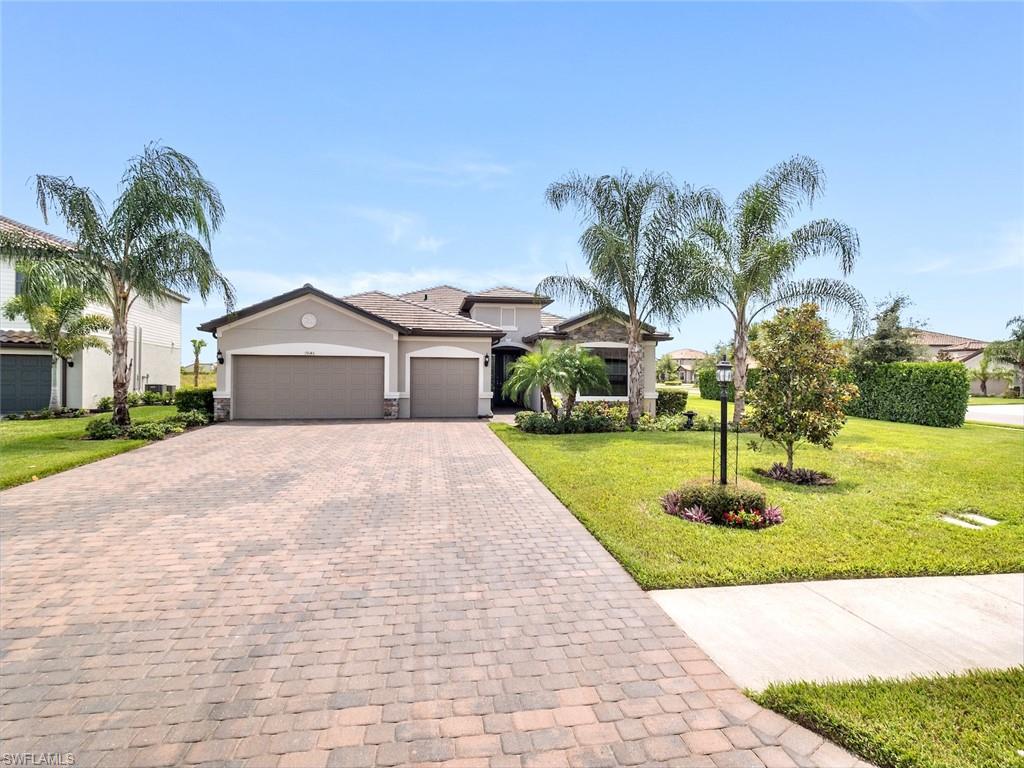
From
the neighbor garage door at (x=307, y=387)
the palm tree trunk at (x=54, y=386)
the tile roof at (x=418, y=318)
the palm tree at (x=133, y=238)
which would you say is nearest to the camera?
the palm tree at (x=133, y=238)

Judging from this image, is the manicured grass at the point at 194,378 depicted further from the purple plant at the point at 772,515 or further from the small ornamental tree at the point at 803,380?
the purple plant at the point at 772,515

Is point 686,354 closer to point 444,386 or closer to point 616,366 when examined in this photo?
point 616,366

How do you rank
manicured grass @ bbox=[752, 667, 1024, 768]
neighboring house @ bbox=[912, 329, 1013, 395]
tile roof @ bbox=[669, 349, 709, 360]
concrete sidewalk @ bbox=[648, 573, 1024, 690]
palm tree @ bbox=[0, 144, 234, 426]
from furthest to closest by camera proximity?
tile roof @ bbox=[669, 349, 709, 360]
neighboring house @ bbox=[912, 329, 1013, 395]
palm tree @ bbox=[0, 144, 234, 426]
concrete sidewalk @ bbox=[648, 573, 1024, 690]
manicured grass @ bbox=[752, 667, 1024, 768]

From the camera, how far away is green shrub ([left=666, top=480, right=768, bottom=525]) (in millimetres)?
6438

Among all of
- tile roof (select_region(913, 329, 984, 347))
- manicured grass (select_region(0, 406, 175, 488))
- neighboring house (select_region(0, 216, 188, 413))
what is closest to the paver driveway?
manicured grass (select_region(0, 406, 175, 488))

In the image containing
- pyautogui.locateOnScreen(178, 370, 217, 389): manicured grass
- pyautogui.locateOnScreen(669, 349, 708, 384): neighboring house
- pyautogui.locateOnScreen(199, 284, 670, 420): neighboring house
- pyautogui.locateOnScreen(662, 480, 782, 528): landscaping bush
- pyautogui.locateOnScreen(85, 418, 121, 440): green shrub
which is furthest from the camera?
pyautogui.locateOnScreen(669, 349, 708, 384): neighboring house

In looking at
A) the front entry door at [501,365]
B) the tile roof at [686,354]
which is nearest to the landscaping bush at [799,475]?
the front entry door at [501,365]

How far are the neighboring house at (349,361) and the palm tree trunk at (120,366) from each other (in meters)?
3.38

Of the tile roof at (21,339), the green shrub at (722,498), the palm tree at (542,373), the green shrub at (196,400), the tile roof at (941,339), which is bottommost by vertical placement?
the green shrub at (722,498)

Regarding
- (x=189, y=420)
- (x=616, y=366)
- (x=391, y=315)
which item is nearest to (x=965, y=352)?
(x=616, y=366)

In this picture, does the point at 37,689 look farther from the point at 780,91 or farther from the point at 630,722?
the point at 780,91

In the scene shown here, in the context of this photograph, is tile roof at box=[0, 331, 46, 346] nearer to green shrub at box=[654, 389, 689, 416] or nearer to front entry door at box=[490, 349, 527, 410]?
front entry door at box=[490, 349, 527, 410]

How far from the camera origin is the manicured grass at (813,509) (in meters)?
5.05

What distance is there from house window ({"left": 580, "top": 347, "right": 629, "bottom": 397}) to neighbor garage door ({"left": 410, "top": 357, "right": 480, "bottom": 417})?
223 inches
